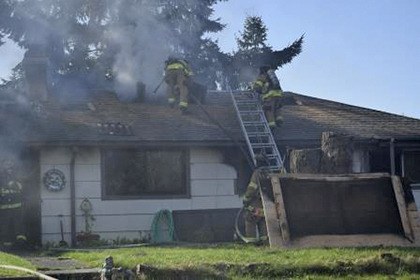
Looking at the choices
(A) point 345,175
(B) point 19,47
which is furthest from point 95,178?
(B) point 19,47

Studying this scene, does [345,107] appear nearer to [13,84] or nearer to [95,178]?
[95,178]

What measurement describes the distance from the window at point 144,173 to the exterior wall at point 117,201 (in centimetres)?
16

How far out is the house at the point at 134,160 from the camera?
13.8 meters

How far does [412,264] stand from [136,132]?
7304mm

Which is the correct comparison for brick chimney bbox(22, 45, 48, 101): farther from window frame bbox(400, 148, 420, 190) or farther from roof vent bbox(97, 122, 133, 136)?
window frame bbox(400, 148, 420, 190)

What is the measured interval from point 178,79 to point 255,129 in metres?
2.22

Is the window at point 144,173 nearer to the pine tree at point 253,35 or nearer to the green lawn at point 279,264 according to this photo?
the green lawn at point 279,264

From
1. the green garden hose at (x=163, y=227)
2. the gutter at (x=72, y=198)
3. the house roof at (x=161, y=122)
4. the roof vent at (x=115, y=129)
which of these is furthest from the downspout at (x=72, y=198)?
the green garden hose at (x=163, y=227)

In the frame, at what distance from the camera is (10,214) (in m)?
13.9

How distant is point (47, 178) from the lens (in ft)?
45.3

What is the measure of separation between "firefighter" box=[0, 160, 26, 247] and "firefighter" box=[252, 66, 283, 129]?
5861mm

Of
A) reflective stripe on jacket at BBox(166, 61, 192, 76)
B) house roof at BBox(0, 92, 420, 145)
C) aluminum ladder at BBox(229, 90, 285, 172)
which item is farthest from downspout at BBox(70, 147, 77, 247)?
aluminum ladder at BBox(229, 90, 285, 172)

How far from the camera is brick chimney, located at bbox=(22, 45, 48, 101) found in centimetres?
1630

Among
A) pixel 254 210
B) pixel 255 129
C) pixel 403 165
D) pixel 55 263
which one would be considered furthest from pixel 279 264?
pixel 403 165
